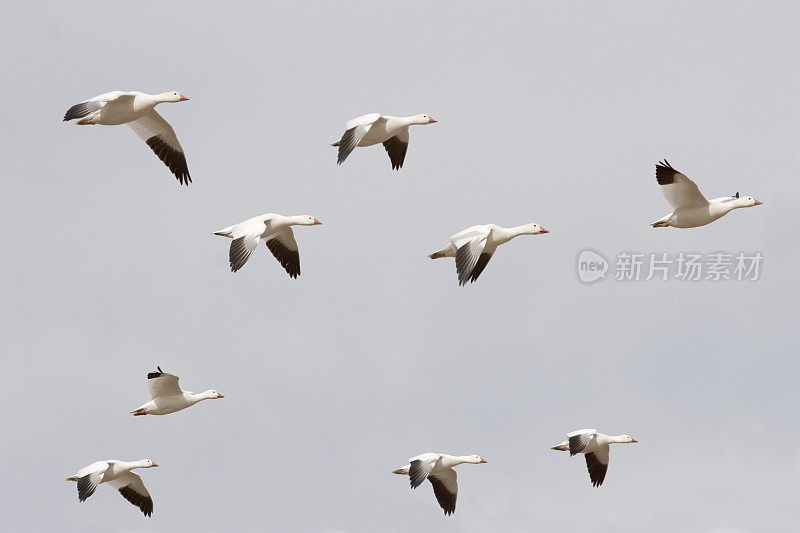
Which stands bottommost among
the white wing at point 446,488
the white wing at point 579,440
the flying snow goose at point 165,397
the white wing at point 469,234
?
the white wing at point 446,488

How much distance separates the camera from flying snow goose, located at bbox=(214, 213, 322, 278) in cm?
2528

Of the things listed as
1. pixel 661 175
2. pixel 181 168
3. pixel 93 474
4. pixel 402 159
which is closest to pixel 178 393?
pixel 93 474

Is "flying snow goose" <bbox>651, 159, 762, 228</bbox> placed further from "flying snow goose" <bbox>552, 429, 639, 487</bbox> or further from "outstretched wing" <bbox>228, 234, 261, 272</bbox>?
"outstretched wing" <bbox>228, 234, 261, 272</bbox>

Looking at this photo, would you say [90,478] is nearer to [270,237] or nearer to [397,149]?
[270,237]

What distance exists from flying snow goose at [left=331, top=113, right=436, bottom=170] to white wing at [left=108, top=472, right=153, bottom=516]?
6690 mm

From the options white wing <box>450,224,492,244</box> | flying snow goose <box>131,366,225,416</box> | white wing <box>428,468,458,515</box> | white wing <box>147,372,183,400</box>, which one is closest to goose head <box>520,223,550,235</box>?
white wing <box>450,224,492,244</box>

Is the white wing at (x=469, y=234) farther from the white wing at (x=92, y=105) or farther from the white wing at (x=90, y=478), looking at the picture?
the white wing at (x=90, y=478)

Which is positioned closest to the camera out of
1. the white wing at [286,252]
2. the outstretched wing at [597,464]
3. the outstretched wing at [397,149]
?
the white wing at [286,252]

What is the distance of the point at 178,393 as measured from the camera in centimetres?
2734

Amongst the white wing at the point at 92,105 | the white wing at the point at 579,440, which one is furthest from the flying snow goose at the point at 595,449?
the white wing at the point at 92,105

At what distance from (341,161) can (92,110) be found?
3813 millimetres

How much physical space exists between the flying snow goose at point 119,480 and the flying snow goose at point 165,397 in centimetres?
110

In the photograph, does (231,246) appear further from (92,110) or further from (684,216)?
(684,216)

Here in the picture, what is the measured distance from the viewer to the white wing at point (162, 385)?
26750 millimetres
